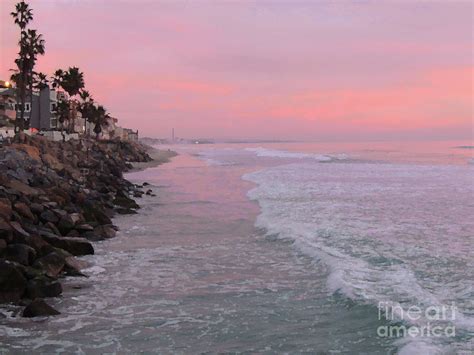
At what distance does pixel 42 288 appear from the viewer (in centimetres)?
880

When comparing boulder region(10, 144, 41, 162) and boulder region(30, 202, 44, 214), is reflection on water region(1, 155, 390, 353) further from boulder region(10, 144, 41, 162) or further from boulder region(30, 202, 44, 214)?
boulder region(10, 144, 41, 162)

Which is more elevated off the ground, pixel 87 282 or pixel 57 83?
pixel 57 83

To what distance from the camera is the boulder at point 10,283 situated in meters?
8.37

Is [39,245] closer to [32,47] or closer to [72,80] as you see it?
[32,47]

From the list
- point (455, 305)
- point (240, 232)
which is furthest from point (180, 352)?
point (240, 232)

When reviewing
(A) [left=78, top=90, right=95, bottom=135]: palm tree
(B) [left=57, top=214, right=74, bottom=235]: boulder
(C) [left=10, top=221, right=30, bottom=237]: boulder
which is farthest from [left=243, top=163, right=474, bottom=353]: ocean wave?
(A) [left=78, top=90, right=95, bottom=135]: palm tree

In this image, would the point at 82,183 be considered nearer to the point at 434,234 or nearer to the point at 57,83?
the point at 434,234

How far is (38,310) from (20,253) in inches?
87.0

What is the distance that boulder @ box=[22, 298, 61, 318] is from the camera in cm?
787

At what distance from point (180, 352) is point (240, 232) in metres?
9.13

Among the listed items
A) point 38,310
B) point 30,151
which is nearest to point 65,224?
point 38,310

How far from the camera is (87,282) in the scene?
32.6ft

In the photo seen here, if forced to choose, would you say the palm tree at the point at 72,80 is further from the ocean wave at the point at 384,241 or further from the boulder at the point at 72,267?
the boulder at the point at 72,267

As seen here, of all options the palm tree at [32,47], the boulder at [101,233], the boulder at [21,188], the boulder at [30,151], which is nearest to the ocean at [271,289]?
the boulder at [101,233]
